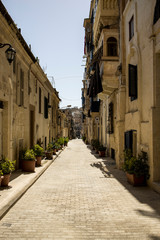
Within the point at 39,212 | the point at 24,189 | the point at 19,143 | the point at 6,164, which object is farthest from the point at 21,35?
the point at 39,212

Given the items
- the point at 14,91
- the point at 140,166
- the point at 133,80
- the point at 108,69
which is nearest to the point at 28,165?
the point at 14,91

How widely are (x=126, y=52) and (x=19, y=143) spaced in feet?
23.6

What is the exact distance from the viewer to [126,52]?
12828 mm

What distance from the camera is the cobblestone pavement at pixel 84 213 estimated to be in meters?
4.87

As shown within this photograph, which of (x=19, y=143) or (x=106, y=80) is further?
(x=106, y=80)

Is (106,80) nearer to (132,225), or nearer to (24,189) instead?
(24,189)

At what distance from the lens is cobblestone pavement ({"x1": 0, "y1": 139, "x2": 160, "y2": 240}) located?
192 inches

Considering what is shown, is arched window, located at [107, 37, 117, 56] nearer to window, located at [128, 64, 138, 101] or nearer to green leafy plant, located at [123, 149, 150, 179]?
window, located at [128, 64, 138, 101]

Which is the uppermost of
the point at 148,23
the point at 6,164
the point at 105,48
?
the point at 105,48

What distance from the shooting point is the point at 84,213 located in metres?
6.09

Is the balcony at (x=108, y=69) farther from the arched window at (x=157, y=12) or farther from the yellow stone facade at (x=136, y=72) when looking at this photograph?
the arched window at (x=157, y=12)

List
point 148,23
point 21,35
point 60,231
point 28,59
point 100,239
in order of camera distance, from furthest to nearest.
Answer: point 28,59 → point 21,35 → point 148,23 → point 60,231 → point 100,239

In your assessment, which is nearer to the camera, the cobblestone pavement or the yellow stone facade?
the cobblestone pavement

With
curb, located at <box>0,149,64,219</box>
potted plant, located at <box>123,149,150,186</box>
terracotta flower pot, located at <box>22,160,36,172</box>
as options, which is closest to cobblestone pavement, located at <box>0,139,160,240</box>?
curb, located at <box>0,149,64,219</box>
